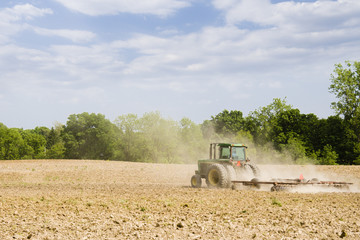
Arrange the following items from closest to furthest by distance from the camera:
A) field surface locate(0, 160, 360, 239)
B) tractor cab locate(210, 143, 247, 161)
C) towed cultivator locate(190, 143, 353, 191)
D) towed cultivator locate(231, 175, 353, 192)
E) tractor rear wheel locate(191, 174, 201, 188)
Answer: field surface locate(0, 160, 360, 239)
towed cultivator locate(231, 175, 353, 192)
towed cultivator locate(190, 143, 353, 191)
tractor cab locate(210, 143, 247, 161)
tractor rear wheel locate(191, 174, 201, 188)

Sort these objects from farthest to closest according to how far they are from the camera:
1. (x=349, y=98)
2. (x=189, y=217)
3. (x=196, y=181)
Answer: (x=349, y=98) < (x=196, y=181) < (x=189, y=217)

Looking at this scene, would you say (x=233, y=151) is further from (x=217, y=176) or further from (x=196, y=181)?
(x=196, y=181)

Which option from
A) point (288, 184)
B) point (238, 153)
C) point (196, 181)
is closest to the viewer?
point (288, 184)

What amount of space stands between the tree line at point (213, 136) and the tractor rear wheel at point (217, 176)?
3516 cm

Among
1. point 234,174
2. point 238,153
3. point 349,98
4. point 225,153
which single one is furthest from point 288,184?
point 349,98

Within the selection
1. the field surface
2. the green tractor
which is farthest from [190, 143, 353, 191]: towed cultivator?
the field surface

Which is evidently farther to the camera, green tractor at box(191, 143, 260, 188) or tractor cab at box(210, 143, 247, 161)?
tractor cab at box(210, 143, 247, 161)

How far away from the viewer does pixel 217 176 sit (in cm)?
1897

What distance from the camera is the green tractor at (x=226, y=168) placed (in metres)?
18.3

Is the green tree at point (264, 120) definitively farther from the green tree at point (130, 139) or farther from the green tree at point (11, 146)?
the green tree at point (11, 146)

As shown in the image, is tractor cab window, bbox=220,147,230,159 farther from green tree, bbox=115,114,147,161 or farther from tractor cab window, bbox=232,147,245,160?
green tree, bbox=115,114,147,161

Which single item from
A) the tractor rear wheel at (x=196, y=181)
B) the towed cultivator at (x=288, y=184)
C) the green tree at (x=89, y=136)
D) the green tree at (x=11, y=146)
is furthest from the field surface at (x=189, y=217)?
the green tree at (x=11, y=146)

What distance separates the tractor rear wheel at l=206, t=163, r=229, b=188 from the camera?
18.2 m

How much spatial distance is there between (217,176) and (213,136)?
206 feet
